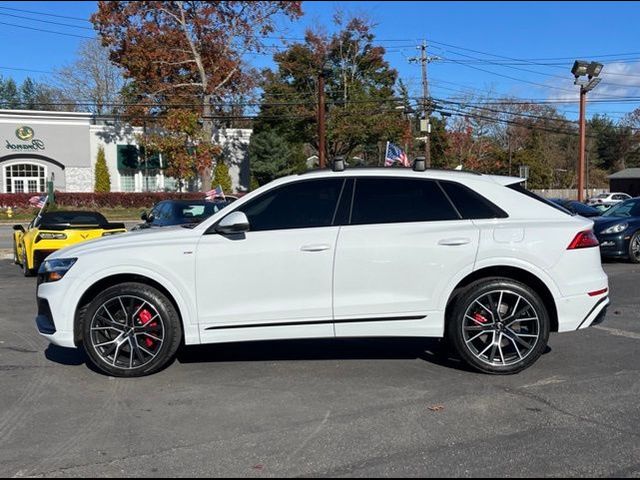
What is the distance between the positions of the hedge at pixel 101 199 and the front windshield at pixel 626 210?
29.7 m

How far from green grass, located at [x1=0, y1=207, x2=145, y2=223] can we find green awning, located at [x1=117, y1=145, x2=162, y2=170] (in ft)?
14.8

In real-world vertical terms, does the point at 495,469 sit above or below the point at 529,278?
below

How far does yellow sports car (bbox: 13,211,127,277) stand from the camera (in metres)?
12.1

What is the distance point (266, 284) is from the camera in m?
5.34

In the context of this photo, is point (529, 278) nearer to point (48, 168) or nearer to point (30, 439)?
point (30, 439)

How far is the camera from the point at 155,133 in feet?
143

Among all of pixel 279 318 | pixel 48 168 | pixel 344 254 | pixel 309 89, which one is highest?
pixel 309 89

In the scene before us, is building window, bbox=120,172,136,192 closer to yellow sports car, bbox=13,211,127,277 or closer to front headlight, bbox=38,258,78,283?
yellow sports car, bbox=13,211,127,277

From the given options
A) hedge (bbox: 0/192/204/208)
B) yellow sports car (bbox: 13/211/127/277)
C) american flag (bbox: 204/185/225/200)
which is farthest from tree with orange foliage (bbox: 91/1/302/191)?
yellow sports car (bbox: 13/211/127/277)

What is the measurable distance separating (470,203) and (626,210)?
10.6 meters

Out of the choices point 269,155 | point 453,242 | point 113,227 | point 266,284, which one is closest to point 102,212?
point 269,155

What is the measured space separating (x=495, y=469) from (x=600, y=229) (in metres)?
11.3

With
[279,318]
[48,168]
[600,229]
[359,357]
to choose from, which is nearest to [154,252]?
[279,318]

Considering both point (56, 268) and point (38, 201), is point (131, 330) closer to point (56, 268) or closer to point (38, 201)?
point (56, 268)
